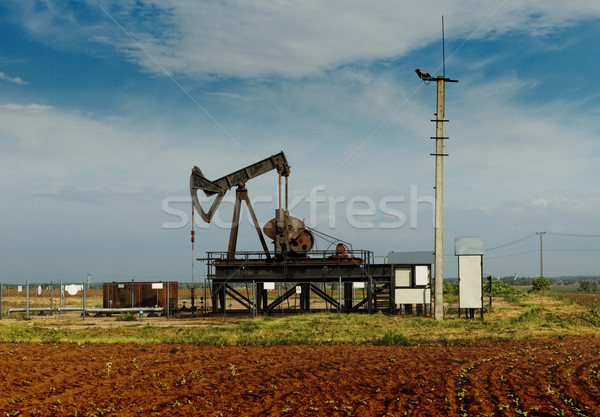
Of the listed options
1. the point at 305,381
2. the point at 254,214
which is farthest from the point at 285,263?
the point at 305,381

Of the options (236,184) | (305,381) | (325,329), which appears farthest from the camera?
(236,184)

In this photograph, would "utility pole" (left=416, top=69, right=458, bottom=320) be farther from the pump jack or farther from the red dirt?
the red dirt

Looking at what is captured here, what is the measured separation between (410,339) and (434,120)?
12.0 meters

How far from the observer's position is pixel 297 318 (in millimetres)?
28688

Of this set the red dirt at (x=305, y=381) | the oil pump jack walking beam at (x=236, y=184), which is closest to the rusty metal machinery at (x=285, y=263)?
the oil pump jack walking beam at (x=236, y=184)

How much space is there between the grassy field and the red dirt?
2.54 metres

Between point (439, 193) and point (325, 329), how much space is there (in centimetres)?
886

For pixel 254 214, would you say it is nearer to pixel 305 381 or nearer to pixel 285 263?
pixel 285 263

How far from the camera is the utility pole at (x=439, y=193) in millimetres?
28109

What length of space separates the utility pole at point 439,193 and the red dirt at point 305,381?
349 inches

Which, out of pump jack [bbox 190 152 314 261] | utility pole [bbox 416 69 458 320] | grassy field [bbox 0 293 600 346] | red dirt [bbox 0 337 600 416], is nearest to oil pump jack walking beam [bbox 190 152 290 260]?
pump jack [bbox 190 152 314 261]

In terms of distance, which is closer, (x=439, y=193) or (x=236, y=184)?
(x=439, y=193)

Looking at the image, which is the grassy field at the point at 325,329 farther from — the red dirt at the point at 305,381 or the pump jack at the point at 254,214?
the pump jack at the point at 254,214

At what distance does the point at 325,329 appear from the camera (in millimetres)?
24953
